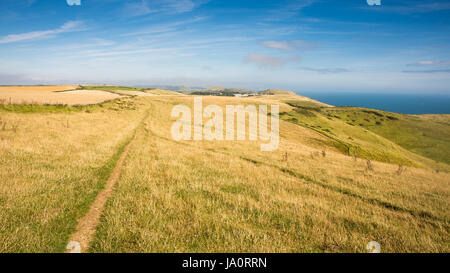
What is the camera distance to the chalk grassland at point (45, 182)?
6.45 meters

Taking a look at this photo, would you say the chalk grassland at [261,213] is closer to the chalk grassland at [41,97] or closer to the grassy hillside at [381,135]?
the chalk grassland at [41,97]

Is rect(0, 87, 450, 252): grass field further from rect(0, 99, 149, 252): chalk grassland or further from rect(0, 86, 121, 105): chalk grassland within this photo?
rect(0, 86, 121, 105): chalk grassland

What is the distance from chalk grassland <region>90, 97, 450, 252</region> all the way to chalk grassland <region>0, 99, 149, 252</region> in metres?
1.28

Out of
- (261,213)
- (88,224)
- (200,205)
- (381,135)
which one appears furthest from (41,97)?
(381,135)

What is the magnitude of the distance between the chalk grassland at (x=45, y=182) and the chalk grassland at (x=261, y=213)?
128 centimetres

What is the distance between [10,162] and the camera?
39.9 feet

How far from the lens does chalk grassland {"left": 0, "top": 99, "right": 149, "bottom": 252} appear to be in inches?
254

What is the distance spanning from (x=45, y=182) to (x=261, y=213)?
10538 millimetres

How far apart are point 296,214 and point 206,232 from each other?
3.92 m

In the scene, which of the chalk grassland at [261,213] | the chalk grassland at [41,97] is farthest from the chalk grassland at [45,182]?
the chalk grassland at [41,97]

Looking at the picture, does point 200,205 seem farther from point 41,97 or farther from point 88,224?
point 41,97
